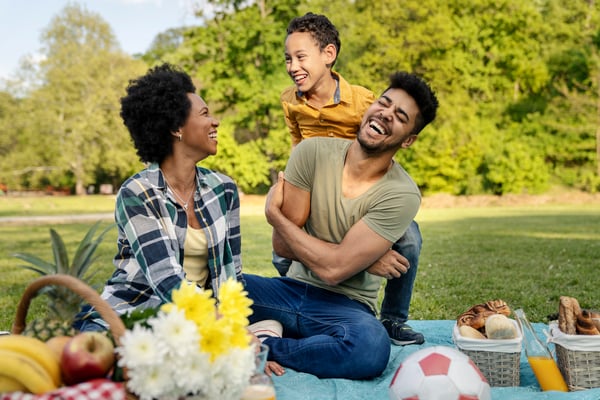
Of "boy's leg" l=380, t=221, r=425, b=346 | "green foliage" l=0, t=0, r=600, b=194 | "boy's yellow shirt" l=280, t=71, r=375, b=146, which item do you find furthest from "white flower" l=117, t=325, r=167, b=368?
"green foliage" l=0, t=0, r=600, b=194

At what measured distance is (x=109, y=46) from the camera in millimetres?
39031

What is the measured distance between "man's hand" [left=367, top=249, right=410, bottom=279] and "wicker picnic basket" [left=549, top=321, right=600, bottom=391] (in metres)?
0.98

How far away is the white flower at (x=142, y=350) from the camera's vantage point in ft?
6.22

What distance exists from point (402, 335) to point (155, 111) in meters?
2.36

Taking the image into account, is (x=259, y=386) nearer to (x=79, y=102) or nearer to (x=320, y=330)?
(x=320, y=330)

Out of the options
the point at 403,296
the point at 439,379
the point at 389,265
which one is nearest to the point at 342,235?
the point at 389,265

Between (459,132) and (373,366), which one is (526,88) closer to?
(459,132)

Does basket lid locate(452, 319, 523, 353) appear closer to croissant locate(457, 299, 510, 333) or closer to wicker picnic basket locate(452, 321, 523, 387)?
wicker picnic basket locate(452, 321, 523, 387)

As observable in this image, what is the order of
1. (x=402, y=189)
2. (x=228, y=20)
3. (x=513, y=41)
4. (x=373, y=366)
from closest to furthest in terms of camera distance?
(x=373, y=366)
(x=402, y=189)
(x=228, y=20)
(x=513, y=41)

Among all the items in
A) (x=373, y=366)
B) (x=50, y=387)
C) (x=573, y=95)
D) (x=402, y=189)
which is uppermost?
(x=573, y=95)

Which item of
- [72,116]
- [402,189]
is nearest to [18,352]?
[402,189]

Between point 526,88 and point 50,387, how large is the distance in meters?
35.3

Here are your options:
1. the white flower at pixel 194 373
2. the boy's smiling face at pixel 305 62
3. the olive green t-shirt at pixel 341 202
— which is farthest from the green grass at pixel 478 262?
the boy's smiling face at pixel 305 62

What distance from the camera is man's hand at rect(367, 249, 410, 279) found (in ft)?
12.4
